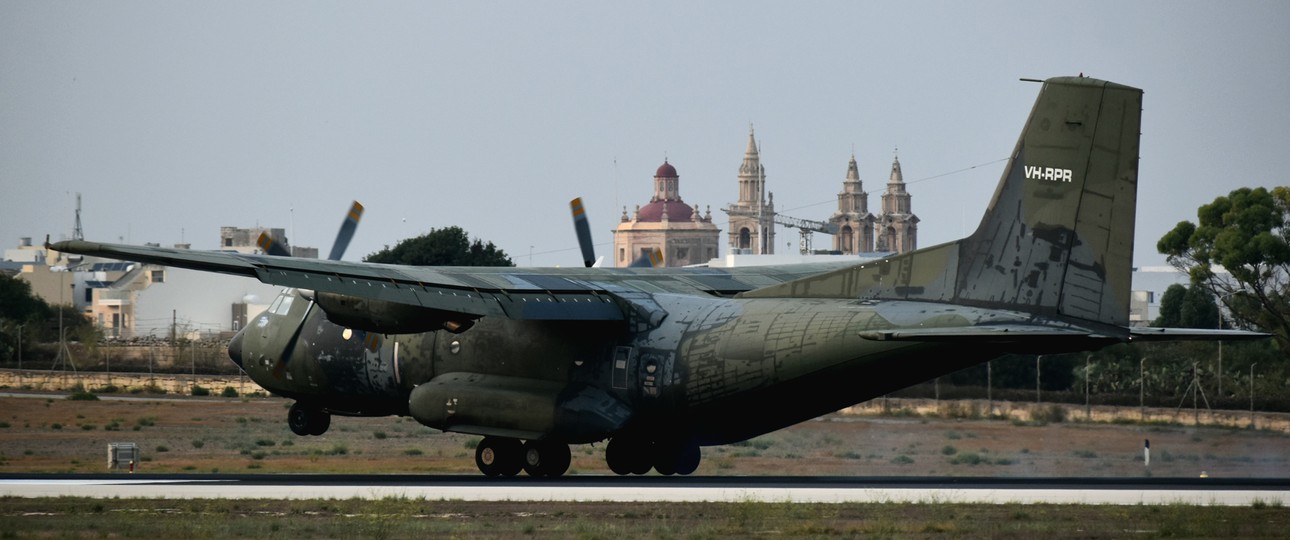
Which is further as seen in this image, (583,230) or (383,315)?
(583,230)

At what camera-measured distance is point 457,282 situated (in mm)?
33094

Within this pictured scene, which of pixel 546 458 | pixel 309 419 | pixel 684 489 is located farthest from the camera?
pixel 309 419

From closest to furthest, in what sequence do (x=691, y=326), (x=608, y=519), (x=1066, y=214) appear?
(x=608, y=519)
(x=1066, y=214)
(x=691, y=326)

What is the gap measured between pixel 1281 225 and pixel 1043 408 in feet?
90.9

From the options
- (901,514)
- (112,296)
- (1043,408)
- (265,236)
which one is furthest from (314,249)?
(901,514)

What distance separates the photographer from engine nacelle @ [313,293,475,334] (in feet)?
108

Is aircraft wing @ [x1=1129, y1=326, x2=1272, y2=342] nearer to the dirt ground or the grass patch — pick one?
the grass patch

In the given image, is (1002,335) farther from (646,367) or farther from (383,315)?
(383,315)

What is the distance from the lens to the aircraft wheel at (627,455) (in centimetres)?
3597

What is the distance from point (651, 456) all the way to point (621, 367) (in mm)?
2790

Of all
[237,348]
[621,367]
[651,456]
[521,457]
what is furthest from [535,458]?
[237,348]

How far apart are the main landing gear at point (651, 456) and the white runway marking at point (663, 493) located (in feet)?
10.3

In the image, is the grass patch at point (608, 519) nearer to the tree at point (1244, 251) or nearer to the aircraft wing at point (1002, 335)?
the aircraft wing at point (1002, 335)

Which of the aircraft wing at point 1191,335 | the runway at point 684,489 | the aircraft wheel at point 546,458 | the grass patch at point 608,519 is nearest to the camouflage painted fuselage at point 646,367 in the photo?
the aircraft wheel at point 546,458
